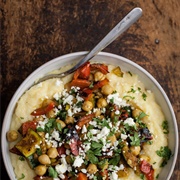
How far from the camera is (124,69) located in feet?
15.4

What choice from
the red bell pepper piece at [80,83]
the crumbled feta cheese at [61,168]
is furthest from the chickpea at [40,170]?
the red bell pepper piece at [80,83]

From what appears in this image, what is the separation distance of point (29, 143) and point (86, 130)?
0.57 meters

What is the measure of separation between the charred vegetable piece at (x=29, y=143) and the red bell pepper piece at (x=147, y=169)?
3.50 feet

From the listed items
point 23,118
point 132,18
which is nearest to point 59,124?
point 23,118

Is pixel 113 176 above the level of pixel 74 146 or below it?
below

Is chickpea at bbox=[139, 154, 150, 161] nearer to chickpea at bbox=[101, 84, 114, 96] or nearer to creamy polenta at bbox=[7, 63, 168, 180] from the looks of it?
creamy polenta at bbox=[7, 63, 168, 180]

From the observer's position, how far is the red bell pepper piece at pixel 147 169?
14.7ft

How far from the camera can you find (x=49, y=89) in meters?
4.53

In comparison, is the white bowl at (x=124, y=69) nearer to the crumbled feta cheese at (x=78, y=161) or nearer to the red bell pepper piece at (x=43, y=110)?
the red bell pepper piece at (x=43, y=110)

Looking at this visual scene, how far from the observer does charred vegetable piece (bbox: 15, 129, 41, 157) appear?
4312 millimetres

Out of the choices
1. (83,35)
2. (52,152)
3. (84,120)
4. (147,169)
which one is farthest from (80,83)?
(147,169)

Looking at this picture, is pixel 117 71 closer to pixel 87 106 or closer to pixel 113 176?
pixel 87 106

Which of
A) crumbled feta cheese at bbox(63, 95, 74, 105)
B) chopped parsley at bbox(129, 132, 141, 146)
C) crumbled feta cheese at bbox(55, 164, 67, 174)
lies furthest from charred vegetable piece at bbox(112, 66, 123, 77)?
crumbled feta cheese at bbox(55, 164, 67, 174)

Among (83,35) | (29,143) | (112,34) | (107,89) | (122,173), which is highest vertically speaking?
(112,34)
